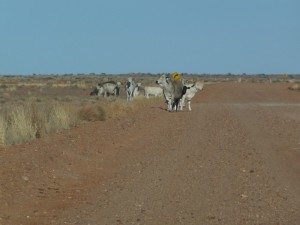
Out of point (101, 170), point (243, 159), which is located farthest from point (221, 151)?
point (101, 170)

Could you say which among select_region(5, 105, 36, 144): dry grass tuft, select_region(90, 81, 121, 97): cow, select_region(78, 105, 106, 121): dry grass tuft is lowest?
select_region(90, 81, 121, 97): cow

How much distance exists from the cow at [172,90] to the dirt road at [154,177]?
10084 mm

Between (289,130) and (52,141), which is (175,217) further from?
(289,130)

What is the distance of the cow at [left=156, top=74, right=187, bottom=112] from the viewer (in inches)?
1298

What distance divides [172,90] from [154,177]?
20.2 metres

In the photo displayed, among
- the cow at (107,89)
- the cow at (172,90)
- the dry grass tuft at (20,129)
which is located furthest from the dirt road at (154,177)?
the cow at (107,89)

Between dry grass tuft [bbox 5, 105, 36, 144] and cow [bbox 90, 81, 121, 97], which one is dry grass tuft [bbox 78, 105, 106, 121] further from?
cow [bbox 90, 81, 121, 97]

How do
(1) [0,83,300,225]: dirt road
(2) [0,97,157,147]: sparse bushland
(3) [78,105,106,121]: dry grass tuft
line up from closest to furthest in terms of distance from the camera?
1. (1) [0,83,300,225]: dirt road
2. (2) [0,97,157,147]: sparse bushland
3. (3) [78,105,106,121]: dry grass tuft

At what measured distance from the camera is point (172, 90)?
33.1 metres

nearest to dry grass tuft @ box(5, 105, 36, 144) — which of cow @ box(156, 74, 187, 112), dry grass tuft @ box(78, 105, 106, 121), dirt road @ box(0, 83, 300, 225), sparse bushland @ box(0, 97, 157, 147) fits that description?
sparse bushland @ box(0, 97, 157, 147)

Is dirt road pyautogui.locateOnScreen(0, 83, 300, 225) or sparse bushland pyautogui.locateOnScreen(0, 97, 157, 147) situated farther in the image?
sparse bushland pyautogui.locateOnScreen(0, 97, 157, 147)

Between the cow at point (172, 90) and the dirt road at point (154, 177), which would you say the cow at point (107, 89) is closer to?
the cow at point (172, 90)

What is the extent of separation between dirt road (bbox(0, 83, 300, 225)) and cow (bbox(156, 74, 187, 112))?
10.1 meters

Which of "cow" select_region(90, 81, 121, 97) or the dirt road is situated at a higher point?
the dirt road
